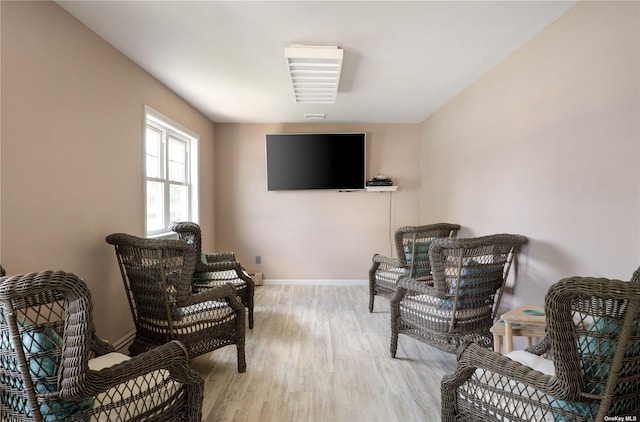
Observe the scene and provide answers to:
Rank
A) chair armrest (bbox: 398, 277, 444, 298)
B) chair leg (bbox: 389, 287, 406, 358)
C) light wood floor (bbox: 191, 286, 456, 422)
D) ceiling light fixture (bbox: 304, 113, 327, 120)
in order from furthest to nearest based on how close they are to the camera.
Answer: ceiling light fixture (bbox: 304, 113, 327, 120) → chair leg (bbox: 389, 287, 406, 358) → chair armrest (bbox: 398, 277, 444, 298) → light wood floor (bbox: 191, 286, 456, 422)

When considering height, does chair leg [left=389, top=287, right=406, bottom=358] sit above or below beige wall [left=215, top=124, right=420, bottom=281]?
below

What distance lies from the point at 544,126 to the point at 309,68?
6.02ft

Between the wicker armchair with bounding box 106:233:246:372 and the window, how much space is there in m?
0.98

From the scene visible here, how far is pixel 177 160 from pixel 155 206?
0.82m

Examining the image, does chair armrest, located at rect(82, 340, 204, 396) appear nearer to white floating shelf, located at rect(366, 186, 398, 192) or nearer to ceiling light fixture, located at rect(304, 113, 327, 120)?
ceiling light fixture, located at rect(304, 113, 327, 120)

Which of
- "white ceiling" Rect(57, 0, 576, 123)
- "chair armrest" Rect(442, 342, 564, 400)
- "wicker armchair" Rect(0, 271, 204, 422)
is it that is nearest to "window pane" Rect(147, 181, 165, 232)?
"white ceiling" Rect(57, 0, 576, 123)

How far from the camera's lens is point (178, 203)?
3879mm

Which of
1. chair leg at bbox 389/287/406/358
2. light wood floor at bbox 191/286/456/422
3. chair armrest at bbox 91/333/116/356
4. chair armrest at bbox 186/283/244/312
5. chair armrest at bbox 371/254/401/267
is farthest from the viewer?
chair armrest at bbox 371/254/401/267

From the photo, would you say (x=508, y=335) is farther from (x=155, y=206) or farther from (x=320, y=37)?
Result: (x=155, y=206)

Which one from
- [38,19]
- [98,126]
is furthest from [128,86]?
[38,19]

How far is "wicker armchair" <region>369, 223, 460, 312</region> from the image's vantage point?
319cm

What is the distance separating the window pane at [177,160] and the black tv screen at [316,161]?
121 centimetres

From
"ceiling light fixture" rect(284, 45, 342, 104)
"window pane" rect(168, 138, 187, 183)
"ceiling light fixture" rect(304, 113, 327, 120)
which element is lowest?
"window pane" rect(168, 138, 187, 183)

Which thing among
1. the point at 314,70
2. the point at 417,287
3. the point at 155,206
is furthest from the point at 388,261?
the point at 155,206
